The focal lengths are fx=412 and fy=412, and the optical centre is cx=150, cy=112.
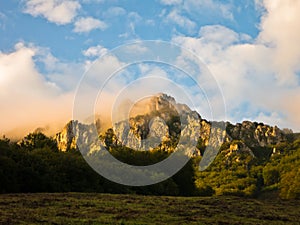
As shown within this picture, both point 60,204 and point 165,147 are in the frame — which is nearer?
point 60,204

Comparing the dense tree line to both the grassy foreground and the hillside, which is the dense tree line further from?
the grassy foreground

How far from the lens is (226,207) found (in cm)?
3178

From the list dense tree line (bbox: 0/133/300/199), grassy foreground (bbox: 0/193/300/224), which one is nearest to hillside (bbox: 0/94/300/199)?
dense tree line (bbox: 0/133/300/199)

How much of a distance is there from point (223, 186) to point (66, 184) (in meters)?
99.1

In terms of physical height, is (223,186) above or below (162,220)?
above

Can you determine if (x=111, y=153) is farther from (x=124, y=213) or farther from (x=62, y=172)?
(x=124, y=213)

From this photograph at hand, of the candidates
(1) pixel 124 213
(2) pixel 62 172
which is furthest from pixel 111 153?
(1) pixel 124 213

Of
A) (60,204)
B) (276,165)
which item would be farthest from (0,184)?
(276,165)

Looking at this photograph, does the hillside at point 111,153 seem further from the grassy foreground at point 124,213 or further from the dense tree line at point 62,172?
the grassy foreground at point 124,213

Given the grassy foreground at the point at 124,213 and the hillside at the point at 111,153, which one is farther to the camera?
the hillside at the point at 111,153

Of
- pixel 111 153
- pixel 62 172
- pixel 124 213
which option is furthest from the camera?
pixel 111 153

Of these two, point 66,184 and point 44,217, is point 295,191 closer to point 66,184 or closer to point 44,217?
point 66,184

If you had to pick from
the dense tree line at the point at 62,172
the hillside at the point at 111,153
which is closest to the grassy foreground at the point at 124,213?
the hillside at the point at 111,153

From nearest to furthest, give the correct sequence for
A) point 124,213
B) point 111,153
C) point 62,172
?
1. point 124,213
2. point 62,172
3. point 111,153
